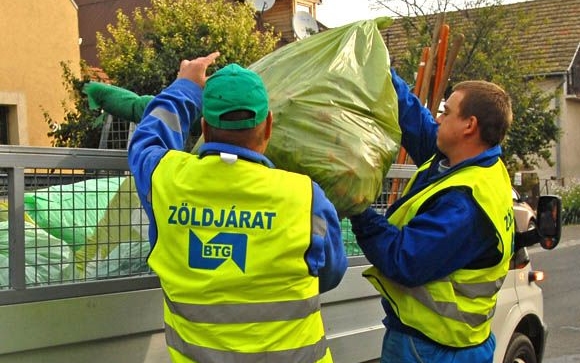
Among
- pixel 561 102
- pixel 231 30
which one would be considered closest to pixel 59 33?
pixel 231 30

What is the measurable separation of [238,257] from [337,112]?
2.10 ft

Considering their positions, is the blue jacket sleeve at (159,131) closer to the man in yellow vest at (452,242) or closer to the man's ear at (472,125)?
the man in yellow vest at (452,242)

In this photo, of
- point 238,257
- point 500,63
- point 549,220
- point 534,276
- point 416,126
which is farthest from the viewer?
point 500,63

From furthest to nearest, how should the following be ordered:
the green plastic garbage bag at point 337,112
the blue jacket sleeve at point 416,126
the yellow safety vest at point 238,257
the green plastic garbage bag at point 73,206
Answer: the blue jacket sleeve at point 416,126
the green plastic garbage bag at point 73,206
the green plastic garbage bag at point 337,112
the yellow safety vest at point 238,257

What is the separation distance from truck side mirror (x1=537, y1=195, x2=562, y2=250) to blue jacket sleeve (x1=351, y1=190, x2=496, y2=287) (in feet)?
2.18

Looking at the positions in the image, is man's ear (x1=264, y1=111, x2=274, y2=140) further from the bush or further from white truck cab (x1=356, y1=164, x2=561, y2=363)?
the bush

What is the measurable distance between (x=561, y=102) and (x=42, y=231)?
25.5 meters

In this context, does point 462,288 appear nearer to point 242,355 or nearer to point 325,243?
point 325,243

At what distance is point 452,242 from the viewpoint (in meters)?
2.61

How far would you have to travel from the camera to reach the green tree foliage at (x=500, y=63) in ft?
59.8

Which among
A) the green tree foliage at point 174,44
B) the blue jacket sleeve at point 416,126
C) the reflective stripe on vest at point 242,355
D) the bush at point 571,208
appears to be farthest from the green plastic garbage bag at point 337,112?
the bush at point 571,208

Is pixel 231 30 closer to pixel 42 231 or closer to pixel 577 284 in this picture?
pixel 577 284

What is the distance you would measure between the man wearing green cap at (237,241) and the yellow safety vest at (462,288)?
0.63 m

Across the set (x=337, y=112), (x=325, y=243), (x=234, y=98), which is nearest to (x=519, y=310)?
(x=337, y=112)
